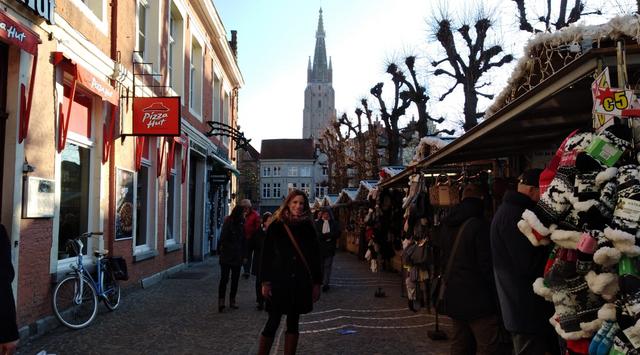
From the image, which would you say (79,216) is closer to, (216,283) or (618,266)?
(216,283)

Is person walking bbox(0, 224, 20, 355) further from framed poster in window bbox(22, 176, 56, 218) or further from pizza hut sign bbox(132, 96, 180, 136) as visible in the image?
pizza hut sign bbox(132, 96, 180, 136)

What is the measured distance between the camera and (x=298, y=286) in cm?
499

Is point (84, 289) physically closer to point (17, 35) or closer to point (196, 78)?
point (17, 35)

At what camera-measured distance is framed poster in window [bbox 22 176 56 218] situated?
652 centimetres

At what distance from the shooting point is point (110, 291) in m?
8.33

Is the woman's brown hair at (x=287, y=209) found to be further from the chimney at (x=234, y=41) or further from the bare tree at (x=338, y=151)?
the bare tree at (x=338, y=151)

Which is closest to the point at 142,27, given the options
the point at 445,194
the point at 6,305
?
the point at 445,194

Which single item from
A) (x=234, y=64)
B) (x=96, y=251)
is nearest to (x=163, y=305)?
(x=96, y=251)

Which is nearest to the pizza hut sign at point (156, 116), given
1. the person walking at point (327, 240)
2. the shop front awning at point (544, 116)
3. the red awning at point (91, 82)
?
the red awning at point (91, 82)

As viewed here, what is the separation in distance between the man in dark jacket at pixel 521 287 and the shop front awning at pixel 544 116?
743mm

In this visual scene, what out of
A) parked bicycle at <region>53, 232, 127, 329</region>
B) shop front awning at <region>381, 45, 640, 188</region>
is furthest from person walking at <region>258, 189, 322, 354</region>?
parked bicycle at <region>53, 232, 127, 329</region>

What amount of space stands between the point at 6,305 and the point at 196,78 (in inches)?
556

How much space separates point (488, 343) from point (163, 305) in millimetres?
6469

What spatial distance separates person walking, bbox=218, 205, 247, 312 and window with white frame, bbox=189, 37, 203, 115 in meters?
8.58
